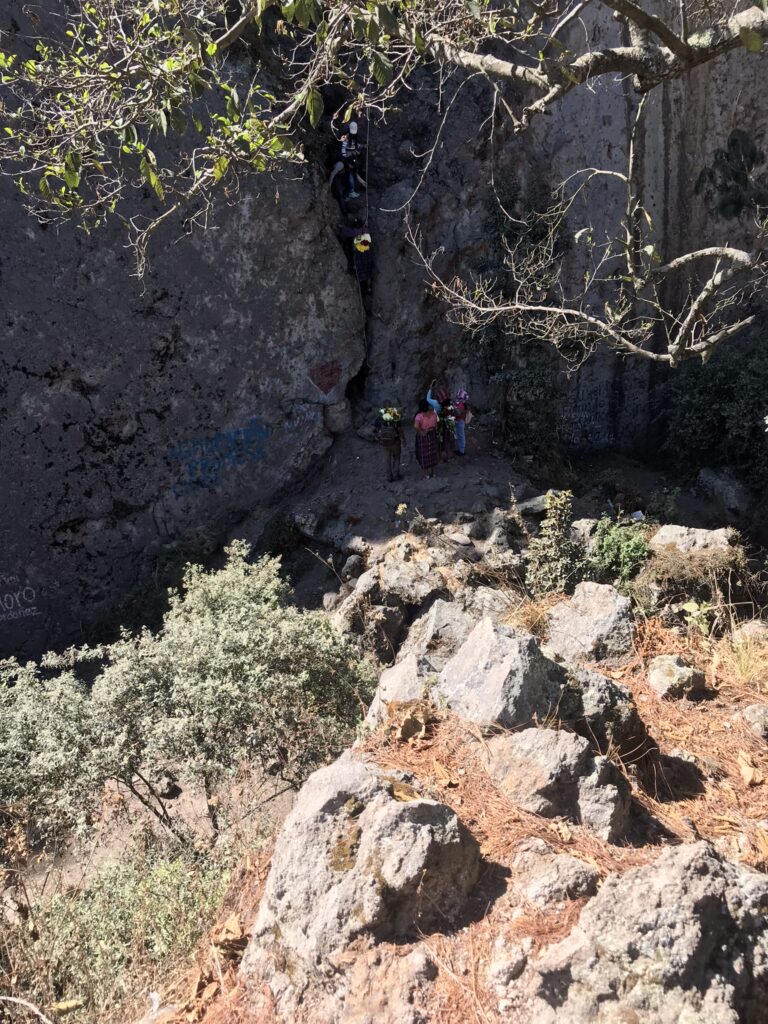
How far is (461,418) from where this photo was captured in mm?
8195

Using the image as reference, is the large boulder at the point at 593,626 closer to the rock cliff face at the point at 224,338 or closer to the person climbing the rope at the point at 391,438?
the person climbing the rope at the point at 391,438

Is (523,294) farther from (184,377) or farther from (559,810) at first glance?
(559,810)

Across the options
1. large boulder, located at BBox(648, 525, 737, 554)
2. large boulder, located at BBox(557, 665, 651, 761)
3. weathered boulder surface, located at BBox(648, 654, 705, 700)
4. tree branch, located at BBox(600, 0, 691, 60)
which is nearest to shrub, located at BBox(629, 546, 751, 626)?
large boulder, located at BBox(648, 525, 737, 554)

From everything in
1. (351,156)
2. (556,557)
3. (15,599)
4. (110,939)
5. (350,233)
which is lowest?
(15,599)

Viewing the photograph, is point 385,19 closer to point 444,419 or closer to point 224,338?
point 444,419

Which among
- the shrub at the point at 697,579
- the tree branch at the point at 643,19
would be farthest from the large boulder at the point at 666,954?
the shrub at the point at 697,579

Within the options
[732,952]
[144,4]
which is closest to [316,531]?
[144,4]

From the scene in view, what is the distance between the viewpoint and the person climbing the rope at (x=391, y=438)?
299 inches

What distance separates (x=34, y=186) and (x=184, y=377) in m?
2.31

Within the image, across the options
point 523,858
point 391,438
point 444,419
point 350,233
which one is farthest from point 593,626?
point 350,233

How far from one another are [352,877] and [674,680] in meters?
2.56

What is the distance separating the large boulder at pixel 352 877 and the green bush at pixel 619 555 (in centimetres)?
417

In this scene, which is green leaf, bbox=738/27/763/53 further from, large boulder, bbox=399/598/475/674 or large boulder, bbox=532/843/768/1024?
large boulder, bbox=399/598/475/674

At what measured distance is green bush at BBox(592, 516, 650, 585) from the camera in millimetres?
6277
